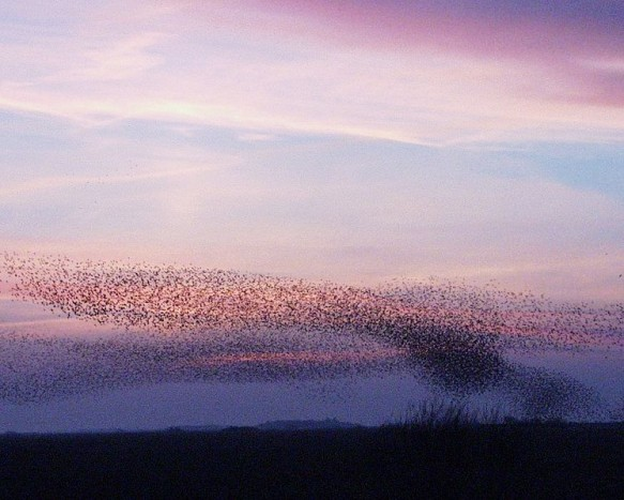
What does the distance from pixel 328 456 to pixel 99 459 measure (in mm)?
8836

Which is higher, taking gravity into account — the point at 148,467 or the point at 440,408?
the point at 440,408

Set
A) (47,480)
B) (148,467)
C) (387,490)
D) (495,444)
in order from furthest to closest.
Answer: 1. (148,467)
2. (495,444)
3. (47,480)
4. (387,490)

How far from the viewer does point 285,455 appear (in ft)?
136

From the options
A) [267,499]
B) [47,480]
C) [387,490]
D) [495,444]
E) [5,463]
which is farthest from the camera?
[5,463]

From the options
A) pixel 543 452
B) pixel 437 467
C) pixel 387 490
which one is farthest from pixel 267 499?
pixel 543 452

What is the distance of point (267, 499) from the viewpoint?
86.1ft

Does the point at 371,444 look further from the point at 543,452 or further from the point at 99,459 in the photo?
the point at 99,459

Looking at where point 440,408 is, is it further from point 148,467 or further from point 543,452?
point 148,467

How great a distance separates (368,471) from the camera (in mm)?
32812

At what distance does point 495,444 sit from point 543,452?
6.52 m

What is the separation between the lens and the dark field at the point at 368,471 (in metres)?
28.4

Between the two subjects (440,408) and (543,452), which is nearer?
(440,408)

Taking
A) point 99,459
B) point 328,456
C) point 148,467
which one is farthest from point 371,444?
point 99,459

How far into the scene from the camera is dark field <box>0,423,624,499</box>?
93.1 feet
